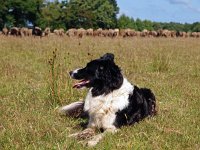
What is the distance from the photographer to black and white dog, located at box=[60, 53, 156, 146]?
684 centimetres

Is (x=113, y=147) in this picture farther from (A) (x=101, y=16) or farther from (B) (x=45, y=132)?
(A) (x=101, y=16)

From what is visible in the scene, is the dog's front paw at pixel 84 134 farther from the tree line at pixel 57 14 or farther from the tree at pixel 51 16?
the tree at pixel 51 16

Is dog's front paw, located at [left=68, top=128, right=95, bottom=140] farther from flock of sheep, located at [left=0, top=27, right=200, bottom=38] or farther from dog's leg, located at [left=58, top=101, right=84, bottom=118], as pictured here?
flock of sheep, located at [left=0, top=27, right=200, bottom=38]

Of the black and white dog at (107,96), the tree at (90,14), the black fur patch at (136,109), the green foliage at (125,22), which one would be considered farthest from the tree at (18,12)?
the black and white dog at (107,96)

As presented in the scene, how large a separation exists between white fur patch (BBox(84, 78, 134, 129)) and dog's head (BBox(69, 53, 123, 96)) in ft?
0.31

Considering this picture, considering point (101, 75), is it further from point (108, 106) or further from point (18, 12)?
point (18, 12)

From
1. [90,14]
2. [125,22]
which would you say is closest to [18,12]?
[90,14]

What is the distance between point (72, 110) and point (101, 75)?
4.85 feet

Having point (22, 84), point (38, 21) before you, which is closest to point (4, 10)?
point (38, 21)

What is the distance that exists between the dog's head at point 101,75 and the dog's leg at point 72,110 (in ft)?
3.46

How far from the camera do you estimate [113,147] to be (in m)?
5.98

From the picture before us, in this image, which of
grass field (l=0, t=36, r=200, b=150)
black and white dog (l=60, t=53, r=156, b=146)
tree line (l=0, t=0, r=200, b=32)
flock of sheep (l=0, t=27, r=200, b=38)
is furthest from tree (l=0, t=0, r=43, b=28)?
black and white dog (l=60, t=53, r=156, b=146)

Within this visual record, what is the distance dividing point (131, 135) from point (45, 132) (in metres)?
1.26

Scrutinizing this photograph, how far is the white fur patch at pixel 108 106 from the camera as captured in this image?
7.02 m
